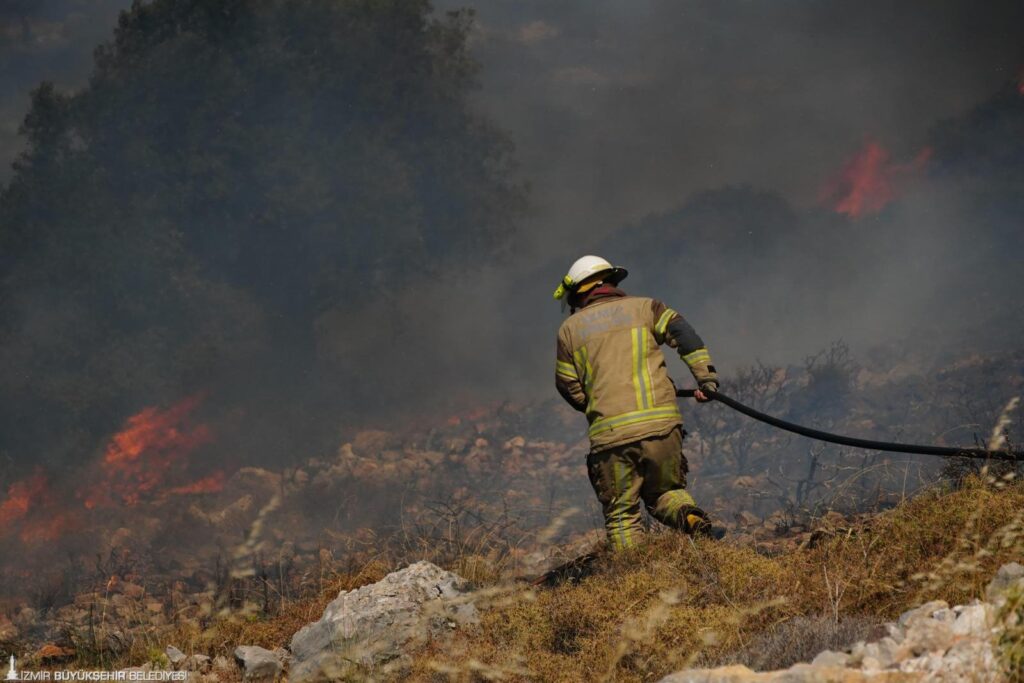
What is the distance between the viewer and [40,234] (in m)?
20.1

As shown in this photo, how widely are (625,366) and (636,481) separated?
0.73 metres

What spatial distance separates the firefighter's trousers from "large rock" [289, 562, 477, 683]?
112cm

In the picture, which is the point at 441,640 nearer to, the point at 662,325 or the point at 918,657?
the point at 662,325

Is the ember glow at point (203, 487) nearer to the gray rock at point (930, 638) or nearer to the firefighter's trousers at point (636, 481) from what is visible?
the firefighter's trousers at point (636, 481)

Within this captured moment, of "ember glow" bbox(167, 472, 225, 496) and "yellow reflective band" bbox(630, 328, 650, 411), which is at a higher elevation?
"ember glow" bbox(167, 472, 225, 496)

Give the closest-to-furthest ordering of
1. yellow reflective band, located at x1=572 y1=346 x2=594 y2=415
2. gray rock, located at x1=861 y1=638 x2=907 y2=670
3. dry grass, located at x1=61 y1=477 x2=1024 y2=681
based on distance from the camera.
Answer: gray rock, located at x1=861 y1=638 x2=907 y2=670
dry grass, located at x1=61 y1=477 x2=1024 y2=681
yellow reflective band, located at x1=572 y1=346 x2=594 y2=415

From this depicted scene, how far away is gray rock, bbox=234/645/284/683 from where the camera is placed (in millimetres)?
4672

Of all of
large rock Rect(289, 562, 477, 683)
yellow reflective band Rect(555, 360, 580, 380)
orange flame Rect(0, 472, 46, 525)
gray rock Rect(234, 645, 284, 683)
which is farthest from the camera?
orange flame Rect(0, 472, 46, 525)

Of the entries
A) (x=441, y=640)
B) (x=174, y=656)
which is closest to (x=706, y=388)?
(x=441, y=640)

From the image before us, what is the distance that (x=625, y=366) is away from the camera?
5.51m

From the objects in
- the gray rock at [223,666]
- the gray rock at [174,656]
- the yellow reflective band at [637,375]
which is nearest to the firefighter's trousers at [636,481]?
the yellow reflective band at [637,375]

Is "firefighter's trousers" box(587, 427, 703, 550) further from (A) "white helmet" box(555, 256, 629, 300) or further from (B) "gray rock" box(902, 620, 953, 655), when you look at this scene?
(B) "gray rock" box(902, 620, 953, 655)

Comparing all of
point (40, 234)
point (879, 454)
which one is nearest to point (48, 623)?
point (879, 454)

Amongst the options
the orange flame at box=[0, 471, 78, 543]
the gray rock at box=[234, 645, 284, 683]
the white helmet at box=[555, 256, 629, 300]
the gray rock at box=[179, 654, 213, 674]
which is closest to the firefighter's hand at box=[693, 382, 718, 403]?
the white helmet at box=[555, 256, 629, 300]
